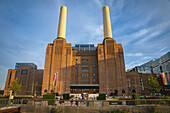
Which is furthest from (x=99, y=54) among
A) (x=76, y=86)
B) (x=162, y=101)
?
(x=162, y=101)

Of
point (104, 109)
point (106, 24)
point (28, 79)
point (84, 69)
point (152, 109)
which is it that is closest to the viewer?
point (152, 109)

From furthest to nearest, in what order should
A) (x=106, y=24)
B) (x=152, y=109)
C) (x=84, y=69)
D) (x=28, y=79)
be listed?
1. (x=28, y=79)
2. (x=106, y=24)
3. (x=84, y=69)
4. (x=152, y=109)

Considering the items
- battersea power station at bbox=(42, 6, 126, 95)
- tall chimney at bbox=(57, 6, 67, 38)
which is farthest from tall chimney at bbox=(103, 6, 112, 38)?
tall chimney at bbox=(57, 6, 67, 38)

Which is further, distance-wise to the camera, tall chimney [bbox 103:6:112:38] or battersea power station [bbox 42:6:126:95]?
tall chimney [bbox 103:6:112:38]

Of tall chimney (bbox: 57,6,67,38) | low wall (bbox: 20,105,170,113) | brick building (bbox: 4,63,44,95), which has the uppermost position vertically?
tall chimney (bbox: 57,6,67,38)

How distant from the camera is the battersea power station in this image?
209 ft

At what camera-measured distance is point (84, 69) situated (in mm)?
73312

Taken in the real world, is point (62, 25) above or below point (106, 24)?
below

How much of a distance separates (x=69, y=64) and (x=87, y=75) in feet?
45.1

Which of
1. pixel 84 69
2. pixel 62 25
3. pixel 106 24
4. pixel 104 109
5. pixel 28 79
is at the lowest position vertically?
pixel 104 109

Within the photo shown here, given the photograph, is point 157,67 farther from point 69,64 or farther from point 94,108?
point 94,108

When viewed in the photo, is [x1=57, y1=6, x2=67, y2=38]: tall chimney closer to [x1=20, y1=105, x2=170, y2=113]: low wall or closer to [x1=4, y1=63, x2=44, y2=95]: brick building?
[x1=4, y1=63, x2=44, y2=95]: brick building

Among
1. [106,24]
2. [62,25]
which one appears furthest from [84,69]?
[106,24]

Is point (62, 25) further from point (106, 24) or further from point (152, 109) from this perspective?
point (152, 109)
